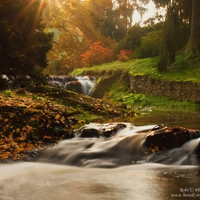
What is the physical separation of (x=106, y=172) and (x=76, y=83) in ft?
44.4

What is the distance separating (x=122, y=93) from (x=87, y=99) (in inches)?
272

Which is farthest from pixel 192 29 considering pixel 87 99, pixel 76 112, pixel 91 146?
pixel 91 146

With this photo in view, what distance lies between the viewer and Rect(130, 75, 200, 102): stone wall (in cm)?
1254

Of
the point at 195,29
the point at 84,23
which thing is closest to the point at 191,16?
the point at 195,29

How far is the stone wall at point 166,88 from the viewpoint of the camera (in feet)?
41.1

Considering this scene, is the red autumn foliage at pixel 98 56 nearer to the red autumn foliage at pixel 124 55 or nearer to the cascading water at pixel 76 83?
the red autumn foliage at pixel 124 55

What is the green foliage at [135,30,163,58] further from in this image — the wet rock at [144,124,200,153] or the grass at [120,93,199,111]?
the wet rock at [144,124,200,153]

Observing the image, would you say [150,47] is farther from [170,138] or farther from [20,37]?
[170,138]

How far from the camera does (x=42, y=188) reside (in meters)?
4.00

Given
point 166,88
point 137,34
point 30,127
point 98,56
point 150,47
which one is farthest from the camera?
point 98,56

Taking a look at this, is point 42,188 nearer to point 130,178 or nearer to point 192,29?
point 130,178

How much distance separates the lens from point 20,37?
9781mm

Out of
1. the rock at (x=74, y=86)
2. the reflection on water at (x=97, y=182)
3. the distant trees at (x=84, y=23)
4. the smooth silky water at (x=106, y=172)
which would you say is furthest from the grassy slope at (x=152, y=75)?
the distant trees at (x=84, y=23)

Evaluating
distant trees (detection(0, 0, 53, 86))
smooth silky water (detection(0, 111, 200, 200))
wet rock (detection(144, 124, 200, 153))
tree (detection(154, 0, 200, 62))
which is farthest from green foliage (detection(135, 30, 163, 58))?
wet rock (detection(144, 124, 200, 153))
